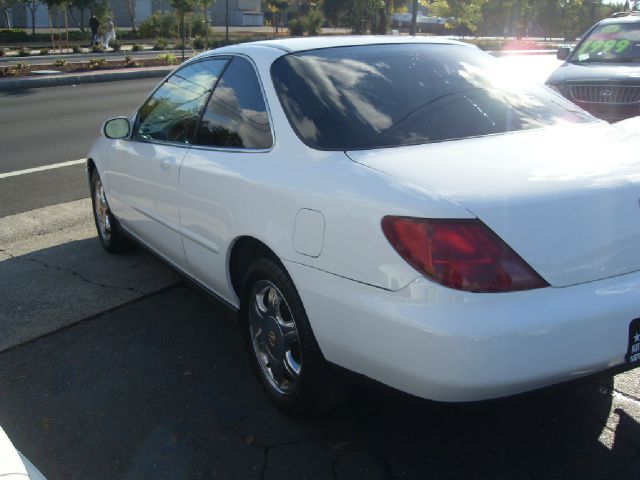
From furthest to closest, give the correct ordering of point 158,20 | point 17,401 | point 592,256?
1. point 158,20
2. point 17,401
3. point 592,256

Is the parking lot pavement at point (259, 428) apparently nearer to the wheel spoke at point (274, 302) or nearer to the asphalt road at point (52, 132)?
the wheel spoke at point (274, 302)

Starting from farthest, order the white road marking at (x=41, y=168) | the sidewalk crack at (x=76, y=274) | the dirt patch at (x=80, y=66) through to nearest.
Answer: the dirt patch at (x=80, y=66) → the white road marking at (x=41, y=168) → the sidewalk crack at (x=76, y=274)

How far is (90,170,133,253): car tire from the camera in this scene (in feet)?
17.6

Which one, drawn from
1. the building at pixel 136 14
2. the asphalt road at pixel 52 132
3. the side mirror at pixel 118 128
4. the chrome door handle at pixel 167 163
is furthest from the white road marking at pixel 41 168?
the building at pixel 136 14

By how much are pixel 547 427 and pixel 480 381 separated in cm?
94

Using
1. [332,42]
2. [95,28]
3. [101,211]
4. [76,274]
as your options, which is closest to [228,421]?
[332,42]

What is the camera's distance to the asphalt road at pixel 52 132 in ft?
25.0

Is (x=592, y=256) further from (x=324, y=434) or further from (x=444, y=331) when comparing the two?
(x=324, y=434)

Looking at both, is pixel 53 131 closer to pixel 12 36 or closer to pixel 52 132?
pixel 52 132

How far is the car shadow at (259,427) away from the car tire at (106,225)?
5.52ft

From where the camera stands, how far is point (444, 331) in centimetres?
226

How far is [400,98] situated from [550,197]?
1.07 metres

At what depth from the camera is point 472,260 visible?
2.30 meters

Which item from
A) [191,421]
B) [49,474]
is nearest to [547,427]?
[191,421]
